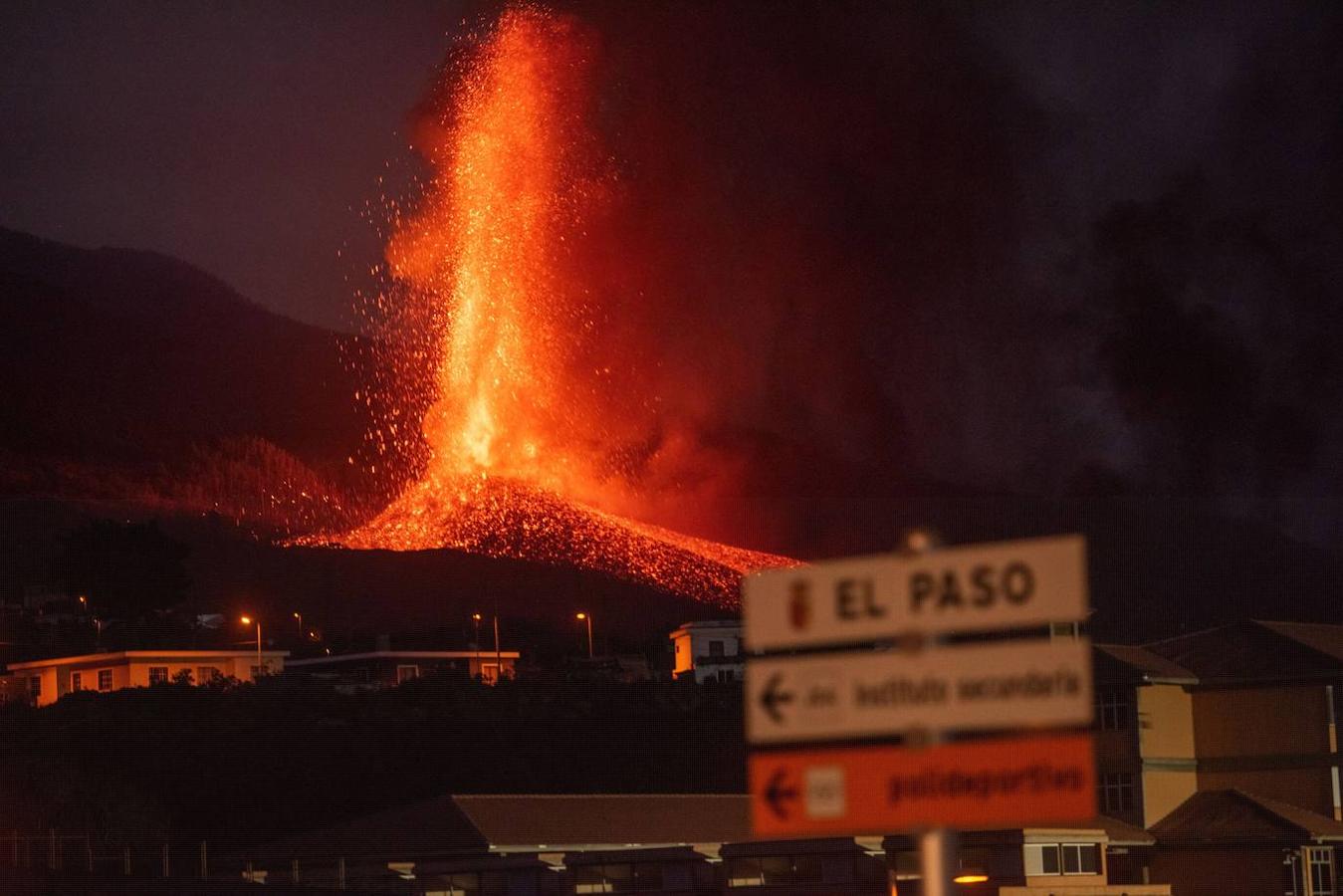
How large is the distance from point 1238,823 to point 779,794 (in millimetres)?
50259

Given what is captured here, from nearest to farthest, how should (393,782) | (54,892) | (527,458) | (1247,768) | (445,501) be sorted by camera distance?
(54,892) < (1247,768) < (393,782) < (527,458) < (445,501)

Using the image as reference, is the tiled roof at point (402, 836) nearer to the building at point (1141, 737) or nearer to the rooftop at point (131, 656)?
the building at point (1141, 737)

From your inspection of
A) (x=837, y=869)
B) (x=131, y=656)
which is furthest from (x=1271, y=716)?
(x=131, y=656)

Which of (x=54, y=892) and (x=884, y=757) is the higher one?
(x=884, y=757)

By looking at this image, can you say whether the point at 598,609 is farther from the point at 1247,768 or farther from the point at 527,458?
the point at 1247,768

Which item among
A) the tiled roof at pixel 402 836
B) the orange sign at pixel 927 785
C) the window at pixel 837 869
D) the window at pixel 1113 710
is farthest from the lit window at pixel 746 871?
the orange sign at pixel 927 785

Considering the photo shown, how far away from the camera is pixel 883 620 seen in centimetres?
813

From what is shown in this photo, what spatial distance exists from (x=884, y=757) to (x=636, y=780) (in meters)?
68.9

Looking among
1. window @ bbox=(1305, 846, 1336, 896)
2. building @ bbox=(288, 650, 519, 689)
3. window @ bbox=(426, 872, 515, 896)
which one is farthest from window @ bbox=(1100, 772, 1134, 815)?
building @ bbox=(288, 650, 519, 689)

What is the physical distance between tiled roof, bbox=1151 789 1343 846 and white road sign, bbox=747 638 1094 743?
48.7 m

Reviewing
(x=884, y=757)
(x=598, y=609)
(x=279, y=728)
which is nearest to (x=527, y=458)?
(x=598, y=609)

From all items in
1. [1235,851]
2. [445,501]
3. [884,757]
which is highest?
[445,501]

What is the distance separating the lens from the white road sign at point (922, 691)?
7.84 meters

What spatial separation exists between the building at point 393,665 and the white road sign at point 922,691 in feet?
349
